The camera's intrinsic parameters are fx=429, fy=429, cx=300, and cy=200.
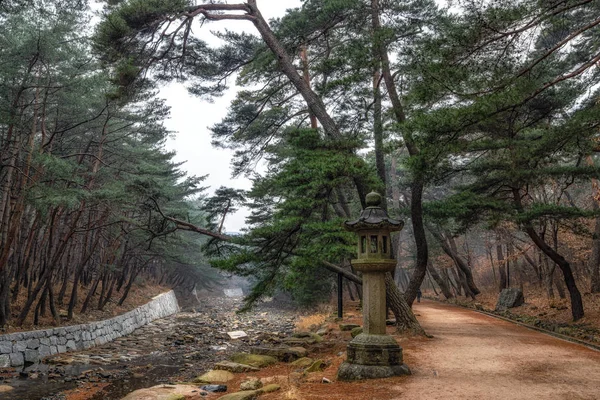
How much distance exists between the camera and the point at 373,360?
703 centimetres

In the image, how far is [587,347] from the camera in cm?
970

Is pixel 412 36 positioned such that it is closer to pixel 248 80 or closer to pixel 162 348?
pixel 248 80

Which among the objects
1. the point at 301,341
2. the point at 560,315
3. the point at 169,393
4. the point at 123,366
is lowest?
the point at 123,366

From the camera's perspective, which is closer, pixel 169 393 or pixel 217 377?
pixel 169 393

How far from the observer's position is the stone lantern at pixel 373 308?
23.0ft

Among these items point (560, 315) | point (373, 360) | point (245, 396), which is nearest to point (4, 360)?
point (245, 396)

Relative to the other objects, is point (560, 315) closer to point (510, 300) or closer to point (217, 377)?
point (510, 300)

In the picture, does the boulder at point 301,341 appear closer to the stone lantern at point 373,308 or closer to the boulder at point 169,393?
the boulder at point 169,393

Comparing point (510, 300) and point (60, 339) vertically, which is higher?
point (510, 300)

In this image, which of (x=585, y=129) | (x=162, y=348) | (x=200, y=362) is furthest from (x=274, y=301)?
(x=585, y=129)

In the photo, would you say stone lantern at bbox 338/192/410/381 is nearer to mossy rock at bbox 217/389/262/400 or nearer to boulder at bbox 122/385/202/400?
mossy rock at bbox 217/389/262/400

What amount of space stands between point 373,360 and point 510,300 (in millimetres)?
14722

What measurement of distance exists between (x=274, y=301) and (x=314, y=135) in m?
30.6

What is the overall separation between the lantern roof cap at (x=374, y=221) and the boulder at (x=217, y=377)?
4134 millimetres
